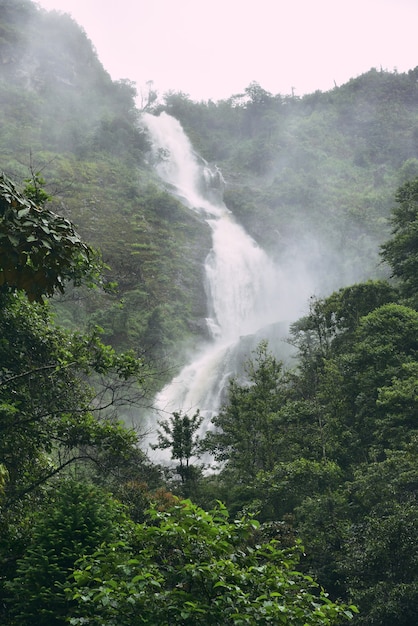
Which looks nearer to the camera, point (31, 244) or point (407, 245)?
point (31, 244)

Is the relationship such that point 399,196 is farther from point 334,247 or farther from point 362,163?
point 362,163

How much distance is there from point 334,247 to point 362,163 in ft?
75.1

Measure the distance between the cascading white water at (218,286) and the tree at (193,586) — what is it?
89.5ft

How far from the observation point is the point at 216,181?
65938mm

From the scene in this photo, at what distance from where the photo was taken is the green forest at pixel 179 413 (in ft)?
14.4

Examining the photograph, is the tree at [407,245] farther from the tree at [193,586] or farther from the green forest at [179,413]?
the tree at [193,586]

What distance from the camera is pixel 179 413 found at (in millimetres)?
19844

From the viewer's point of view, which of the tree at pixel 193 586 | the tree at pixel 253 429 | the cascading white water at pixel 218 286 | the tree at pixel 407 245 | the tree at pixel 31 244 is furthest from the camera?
the cascading white water at pixel 218 286

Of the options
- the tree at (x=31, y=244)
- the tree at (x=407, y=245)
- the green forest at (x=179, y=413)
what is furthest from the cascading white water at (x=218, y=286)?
the tree at (x=31, y=244)

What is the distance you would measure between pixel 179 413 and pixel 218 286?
29174 mm

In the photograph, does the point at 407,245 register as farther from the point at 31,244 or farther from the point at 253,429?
the point at 31,244

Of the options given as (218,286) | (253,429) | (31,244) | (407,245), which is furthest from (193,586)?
(218,286)

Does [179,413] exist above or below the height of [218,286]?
below

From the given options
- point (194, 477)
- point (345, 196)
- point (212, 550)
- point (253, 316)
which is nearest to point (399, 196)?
point (194, 477)
